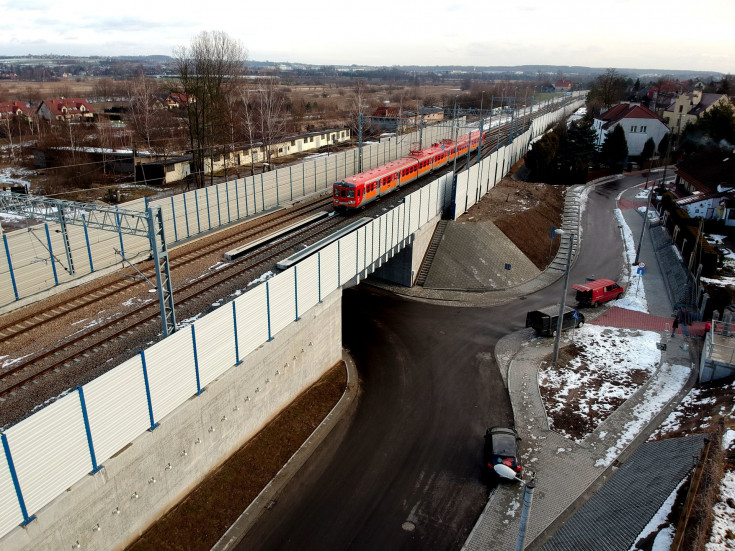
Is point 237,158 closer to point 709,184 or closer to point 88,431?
point 709,184

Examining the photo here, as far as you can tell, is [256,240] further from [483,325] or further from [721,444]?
[721,444]

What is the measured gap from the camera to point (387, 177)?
126 ft

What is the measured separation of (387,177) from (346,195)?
5.68 m

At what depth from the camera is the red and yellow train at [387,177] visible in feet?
111

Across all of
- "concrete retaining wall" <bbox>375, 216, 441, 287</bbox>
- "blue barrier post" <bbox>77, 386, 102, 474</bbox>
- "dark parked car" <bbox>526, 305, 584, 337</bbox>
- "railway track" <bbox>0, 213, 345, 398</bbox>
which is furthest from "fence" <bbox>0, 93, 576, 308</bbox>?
"dark parked car" <bbox>526, 305, 584, 337</bbox>

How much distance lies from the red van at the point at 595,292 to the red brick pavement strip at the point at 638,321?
38.2 inches

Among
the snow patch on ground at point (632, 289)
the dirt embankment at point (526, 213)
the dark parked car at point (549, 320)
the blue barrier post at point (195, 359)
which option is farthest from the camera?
the dirt embankment at point (526, 213)

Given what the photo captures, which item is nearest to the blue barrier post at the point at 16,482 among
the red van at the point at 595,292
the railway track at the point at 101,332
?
the railway track at the point at 101,332

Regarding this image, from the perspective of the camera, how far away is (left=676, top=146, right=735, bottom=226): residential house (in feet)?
143

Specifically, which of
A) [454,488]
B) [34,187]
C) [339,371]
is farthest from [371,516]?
[34,187]

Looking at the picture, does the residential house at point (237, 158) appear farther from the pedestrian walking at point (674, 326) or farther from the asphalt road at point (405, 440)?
the pedestrian walking at point (674, 326)

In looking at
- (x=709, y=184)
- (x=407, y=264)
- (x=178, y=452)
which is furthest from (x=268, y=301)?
(x=709, y=184)

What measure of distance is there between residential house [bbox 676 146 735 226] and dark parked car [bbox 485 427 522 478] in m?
35.8

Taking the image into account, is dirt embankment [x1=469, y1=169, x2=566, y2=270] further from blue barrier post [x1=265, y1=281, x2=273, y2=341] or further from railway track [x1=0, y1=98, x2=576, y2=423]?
blue barrier post [x1=265, y1=281, x2=273, y2=341]
